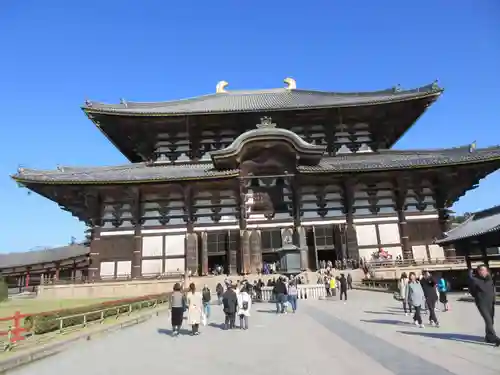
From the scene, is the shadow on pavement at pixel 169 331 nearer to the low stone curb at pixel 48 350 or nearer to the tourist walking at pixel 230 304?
the tourist walking at pixel 230 304

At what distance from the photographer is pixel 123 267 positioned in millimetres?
29594

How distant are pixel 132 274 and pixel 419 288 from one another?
2285cm

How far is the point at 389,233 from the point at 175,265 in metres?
17.5

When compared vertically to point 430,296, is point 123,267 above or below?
above

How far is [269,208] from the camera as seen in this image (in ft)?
102

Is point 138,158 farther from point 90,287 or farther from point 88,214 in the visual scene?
point 90,287

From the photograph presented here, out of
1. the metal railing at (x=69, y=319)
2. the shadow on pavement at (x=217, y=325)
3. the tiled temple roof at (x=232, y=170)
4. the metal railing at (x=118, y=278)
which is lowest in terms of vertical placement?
the shadow on pavement at (x=217, y=325)

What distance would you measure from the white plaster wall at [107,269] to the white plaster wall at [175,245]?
14.4 feet

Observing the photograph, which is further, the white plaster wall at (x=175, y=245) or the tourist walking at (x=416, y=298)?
the white plaster wall at (x=175, y=245)

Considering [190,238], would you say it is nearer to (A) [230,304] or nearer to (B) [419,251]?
(A) [230,304]

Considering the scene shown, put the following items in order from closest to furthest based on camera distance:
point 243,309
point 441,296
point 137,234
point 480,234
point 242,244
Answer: point 243,309 < point 441,296 < point 480,234 < point 242,244 < point 137,234

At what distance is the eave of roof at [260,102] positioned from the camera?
3281 centimetres

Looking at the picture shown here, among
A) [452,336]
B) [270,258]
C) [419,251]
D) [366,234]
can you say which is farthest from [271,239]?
[452,336]

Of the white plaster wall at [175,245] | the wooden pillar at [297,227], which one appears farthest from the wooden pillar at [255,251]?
the white plaster wall at [175,245]
